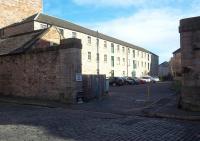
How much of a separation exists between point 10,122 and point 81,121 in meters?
2.73

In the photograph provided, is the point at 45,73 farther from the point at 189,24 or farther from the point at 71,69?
the point at 189,24

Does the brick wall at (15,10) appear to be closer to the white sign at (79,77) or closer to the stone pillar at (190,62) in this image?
the white sign at (79,77)

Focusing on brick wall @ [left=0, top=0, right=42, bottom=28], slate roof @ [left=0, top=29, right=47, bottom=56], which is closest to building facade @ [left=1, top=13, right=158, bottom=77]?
brick wall @ [left=0, top=0, right=42, bottom=28]

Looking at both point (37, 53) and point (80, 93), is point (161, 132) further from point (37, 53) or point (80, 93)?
point (37, 53)

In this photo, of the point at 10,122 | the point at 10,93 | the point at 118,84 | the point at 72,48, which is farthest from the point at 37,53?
the point at 118,84

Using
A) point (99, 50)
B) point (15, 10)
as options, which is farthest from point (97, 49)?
point (15, 10)

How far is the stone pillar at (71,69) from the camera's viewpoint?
18344 millimetres

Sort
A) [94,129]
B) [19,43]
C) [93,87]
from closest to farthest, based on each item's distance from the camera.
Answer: [94,129] < [93,87] < [19,43]

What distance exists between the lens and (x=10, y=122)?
11.5 meters

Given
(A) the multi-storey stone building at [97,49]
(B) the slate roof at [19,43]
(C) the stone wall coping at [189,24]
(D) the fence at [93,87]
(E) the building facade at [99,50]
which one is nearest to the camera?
(C) the stone wall coping at [189,24]

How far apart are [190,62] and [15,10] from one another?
123 feet

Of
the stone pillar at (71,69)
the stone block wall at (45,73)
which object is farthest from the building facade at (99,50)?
the stone pillar at (71,69)

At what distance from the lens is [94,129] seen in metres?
9.95

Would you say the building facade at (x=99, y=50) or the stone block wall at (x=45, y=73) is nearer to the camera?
the stone block wall at (x=45, y=73)
